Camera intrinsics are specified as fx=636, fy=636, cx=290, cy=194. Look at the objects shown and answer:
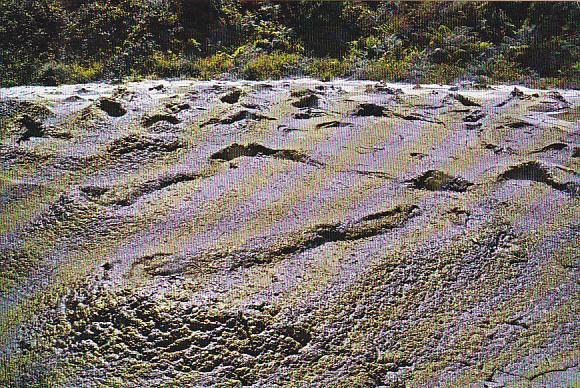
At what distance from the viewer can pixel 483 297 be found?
5.08 feet

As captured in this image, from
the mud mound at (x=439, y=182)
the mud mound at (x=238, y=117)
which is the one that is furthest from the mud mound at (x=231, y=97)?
the mud mound at (x=439, y=182)

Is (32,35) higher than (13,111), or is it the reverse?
(13,111)

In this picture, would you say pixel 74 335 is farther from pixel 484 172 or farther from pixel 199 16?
pixel 199 16

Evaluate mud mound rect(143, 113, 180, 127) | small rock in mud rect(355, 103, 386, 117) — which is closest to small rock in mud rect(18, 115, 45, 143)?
mud mound rect(143, 113, 180, 127)

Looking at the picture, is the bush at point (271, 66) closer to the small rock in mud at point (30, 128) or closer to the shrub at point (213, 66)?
the shrub at point (213, 66)

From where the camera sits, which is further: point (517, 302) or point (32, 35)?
point (32, 35)

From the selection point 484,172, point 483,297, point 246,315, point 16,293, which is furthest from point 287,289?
point 484,172

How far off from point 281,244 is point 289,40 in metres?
3.96

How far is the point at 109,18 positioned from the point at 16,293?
3.92m

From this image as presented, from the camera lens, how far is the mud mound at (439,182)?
2002mm

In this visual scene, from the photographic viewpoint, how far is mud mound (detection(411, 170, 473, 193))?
2.00 m

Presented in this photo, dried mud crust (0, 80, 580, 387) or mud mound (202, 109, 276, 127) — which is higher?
mud mound (202, 109, 276, 127)

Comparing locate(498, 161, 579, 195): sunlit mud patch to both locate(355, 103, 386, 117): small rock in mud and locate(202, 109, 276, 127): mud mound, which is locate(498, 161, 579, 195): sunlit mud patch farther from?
locate(202, 109, 276, 127): mud mound

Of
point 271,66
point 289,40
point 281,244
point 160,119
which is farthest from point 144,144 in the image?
point 289,40
